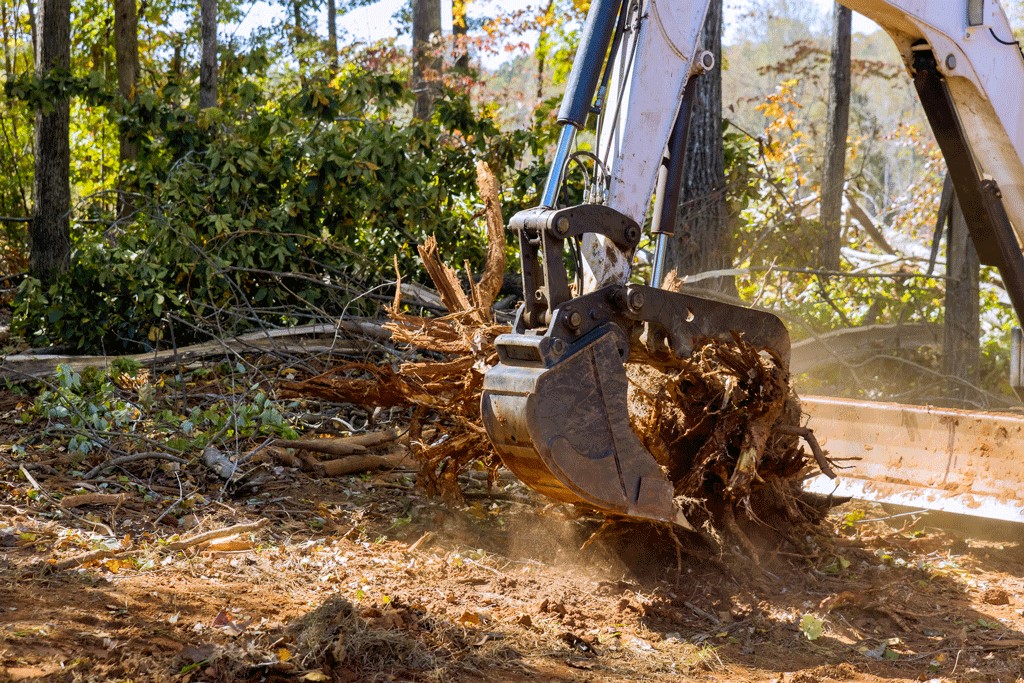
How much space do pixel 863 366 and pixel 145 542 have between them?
6.29 m

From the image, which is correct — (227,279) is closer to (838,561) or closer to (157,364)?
(157,364)

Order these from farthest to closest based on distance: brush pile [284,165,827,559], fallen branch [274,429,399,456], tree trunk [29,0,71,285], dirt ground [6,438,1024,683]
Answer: tree trunk [29,0,71,285] → fallen branch [274,429,399,456] → brush pile [284,165,827,559] → dirt ground [6,438,1024,683]

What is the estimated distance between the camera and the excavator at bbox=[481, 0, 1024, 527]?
123 inches

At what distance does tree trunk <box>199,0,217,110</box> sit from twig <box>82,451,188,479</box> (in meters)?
6.20

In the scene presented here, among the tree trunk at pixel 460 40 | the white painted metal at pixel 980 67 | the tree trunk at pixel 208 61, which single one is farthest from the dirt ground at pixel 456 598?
the tree trunk at pixel 460 40

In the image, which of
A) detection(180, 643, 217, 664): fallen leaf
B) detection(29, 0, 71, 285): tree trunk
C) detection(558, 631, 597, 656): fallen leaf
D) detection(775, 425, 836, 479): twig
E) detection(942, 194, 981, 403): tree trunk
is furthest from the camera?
detection(29, 0, 71, 285): tree trunk

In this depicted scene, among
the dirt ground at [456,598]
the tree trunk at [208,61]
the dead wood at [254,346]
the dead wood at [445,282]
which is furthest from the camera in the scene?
the tree trunk at [208,61]

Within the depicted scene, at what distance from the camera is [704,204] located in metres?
8.30

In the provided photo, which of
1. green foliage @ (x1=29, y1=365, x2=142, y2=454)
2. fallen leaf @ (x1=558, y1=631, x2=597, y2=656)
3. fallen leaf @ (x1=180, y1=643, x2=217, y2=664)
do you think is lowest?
fallen leaf @ (x1=558, y1=631, x2=597, y2=656)

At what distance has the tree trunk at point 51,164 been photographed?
28.5 feet

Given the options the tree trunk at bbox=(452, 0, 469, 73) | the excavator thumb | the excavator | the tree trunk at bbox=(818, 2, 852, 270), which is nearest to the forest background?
the tree trunk at bbox=(818, 2, 852, 270)

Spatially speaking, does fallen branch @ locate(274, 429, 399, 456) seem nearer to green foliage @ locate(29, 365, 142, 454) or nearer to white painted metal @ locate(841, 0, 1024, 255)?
green foliage @ locate(29, 365, 142, 454)

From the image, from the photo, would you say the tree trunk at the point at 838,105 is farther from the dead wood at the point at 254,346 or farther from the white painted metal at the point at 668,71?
the white painted metal at the point at 668,71

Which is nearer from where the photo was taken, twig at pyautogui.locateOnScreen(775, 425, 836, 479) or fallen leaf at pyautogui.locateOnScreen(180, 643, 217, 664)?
fallen leaf at pyautogui.locateOnScreen(180, 643, 217, 664)
